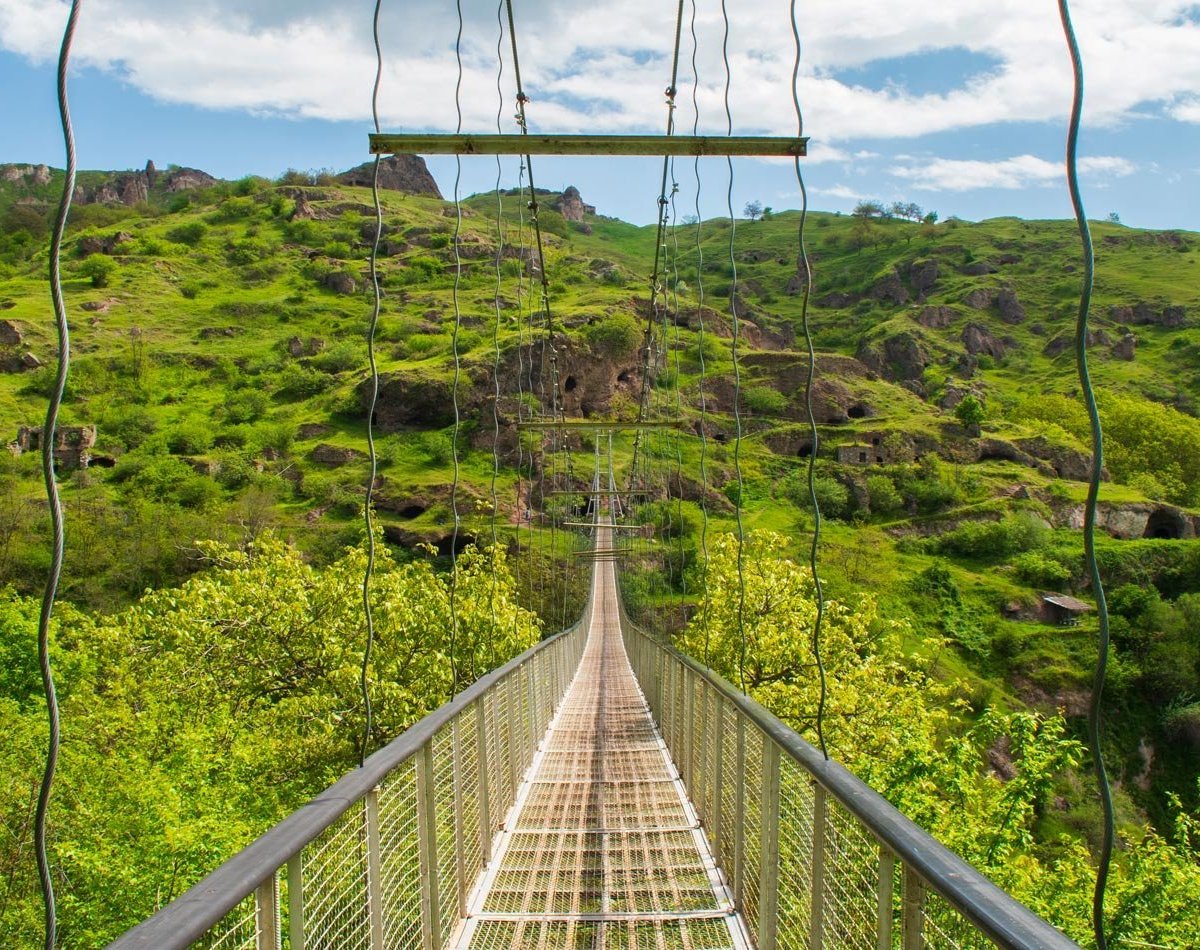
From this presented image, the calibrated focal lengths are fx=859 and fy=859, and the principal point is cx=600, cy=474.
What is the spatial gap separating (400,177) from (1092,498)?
383 ft

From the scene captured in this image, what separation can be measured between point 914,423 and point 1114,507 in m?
11.0

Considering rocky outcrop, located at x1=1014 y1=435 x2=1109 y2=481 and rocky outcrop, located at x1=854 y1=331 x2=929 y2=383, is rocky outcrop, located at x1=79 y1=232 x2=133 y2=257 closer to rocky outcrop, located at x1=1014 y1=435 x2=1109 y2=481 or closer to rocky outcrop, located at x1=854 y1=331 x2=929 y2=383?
rocky outcrop, located at x1=854 y1=331 x2=929 y2=383

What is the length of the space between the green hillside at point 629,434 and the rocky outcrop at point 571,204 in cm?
4265

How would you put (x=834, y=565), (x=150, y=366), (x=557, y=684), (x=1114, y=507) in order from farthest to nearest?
(x=150, y=366) → (x=1114, y=507) → (x=834, y=565) → (x=557, y=684)

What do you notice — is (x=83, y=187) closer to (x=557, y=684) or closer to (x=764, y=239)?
(x=764, y=239)

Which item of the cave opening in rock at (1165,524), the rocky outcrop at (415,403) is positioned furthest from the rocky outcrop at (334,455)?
the cave opening in rock at (1165,524)

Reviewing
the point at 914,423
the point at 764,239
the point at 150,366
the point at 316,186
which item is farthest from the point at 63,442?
the point at 764,239

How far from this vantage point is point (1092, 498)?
4.47ft

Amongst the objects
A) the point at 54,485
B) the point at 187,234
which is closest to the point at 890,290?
the point at 187,234

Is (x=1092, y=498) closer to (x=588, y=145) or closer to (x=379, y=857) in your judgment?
(x=379, y=857)

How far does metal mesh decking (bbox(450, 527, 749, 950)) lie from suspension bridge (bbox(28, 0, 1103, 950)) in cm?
1

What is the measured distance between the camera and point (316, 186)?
9481 centimetres

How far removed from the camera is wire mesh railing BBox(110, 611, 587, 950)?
127 cm

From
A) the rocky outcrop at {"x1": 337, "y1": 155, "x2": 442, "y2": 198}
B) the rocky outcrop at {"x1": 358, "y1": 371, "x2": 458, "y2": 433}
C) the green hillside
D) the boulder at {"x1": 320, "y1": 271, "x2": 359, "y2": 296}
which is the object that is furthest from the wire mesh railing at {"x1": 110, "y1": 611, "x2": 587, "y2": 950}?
the rocky outcrop at {"x1": 337, "y1": 155, "x2": 442, "y2": 198}
